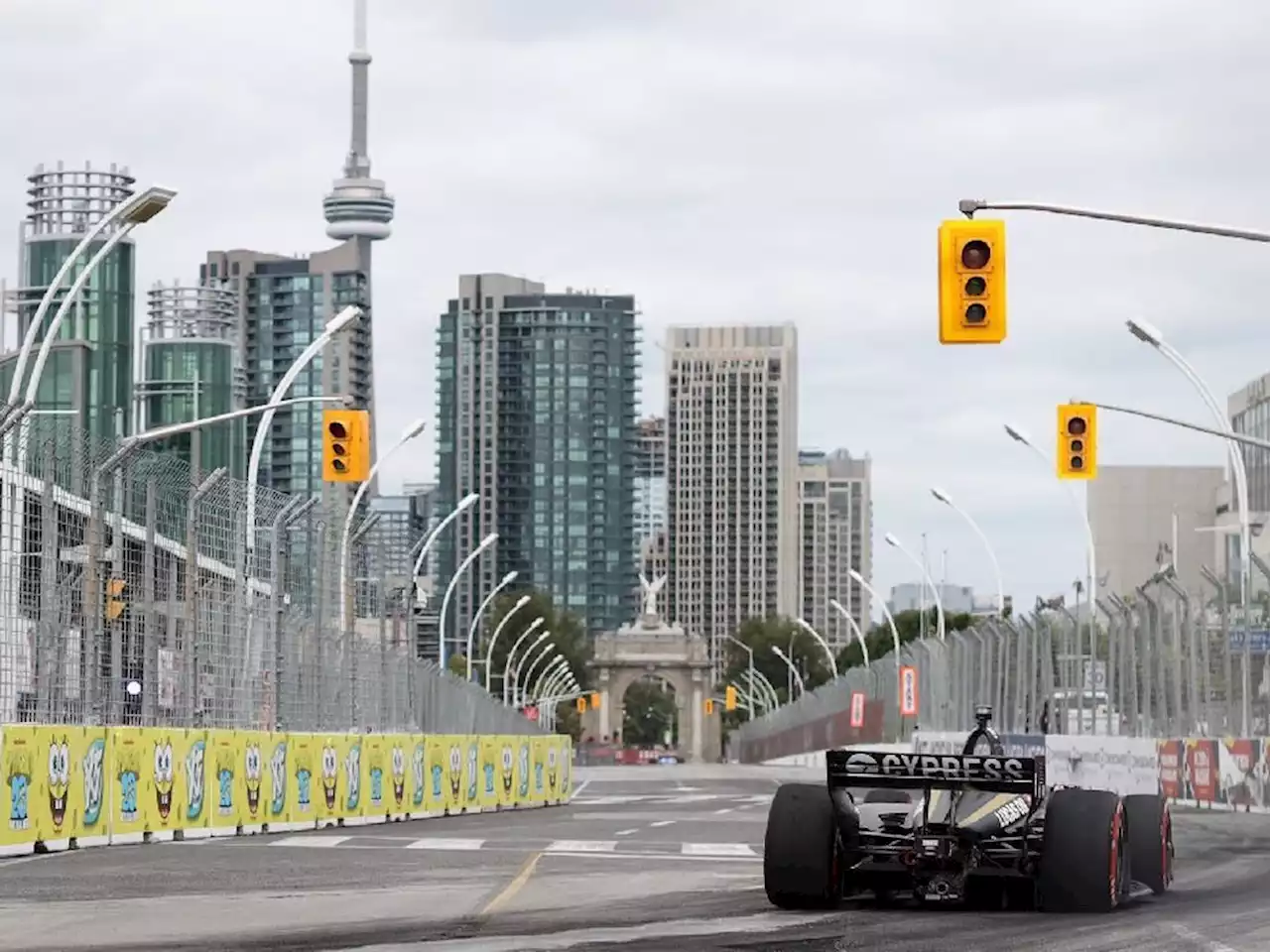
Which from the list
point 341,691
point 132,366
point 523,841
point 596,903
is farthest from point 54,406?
point 596,903

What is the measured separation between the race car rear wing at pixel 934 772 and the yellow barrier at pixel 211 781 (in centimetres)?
990

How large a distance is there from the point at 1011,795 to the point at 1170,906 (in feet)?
5.21

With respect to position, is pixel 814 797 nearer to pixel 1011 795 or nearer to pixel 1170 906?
pixel 1011 795

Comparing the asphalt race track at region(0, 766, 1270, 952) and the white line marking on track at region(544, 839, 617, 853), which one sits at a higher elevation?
the asphalt race track at region(0, 766, 1270, 952)

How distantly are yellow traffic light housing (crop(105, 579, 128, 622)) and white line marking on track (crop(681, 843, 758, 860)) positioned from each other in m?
6.52

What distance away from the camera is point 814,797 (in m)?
16.2

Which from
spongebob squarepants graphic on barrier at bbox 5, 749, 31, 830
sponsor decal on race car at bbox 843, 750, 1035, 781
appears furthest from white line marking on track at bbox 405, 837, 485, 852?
sponsor decal on race car at bbox 843, 750, 1035, 781

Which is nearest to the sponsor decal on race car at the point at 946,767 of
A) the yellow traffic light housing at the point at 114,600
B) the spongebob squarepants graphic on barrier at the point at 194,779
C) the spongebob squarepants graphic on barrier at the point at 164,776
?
the yellow traffic light housing at the point at 114,600

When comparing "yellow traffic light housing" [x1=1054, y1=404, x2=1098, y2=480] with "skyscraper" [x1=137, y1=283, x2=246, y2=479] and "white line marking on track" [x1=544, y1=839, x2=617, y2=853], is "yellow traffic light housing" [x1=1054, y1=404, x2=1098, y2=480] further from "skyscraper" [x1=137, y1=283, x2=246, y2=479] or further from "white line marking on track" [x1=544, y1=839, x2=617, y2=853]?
"skyscraper" [x1=137, y1=283, x2=246, y2=479]

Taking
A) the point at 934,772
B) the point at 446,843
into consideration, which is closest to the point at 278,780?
the point at 446,843

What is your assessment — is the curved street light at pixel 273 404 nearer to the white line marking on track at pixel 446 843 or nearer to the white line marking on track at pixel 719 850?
the white line marking on track at pixel 446 843

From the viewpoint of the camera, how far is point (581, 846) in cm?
2659

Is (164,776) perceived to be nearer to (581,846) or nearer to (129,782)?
(129,782)

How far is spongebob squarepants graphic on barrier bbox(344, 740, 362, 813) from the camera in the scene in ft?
114
